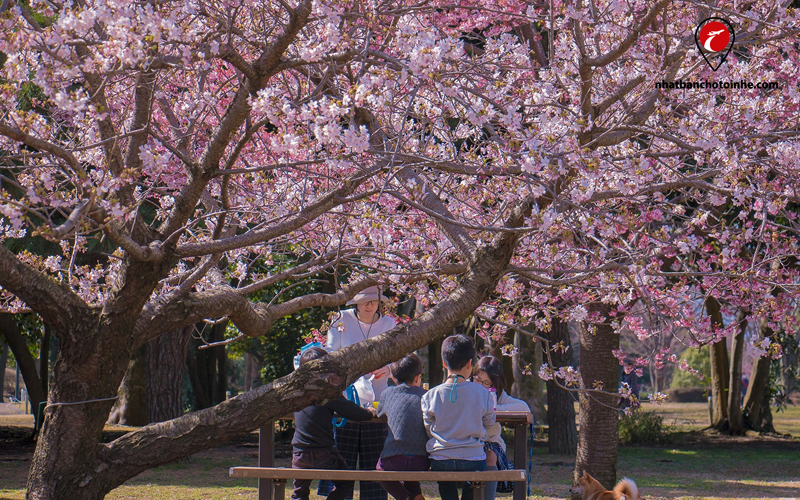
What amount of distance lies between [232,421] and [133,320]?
836 mm

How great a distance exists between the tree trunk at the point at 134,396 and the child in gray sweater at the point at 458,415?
11.9 meters

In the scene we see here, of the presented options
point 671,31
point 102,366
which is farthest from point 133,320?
point 671,31

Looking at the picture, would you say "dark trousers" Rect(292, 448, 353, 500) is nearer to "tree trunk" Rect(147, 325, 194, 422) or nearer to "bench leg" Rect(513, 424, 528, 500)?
"bench leg" Rect(513, 424, 528, 500)

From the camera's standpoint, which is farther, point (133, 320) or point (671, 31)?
point (671, 31)

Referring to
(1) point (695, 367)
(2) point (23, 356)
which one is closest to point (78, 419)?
(2) point (23, 356)

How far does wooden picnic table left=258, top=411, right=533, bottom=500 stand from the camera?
5418mm

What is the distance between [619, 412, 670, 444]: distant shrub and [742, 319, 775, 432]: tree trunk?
314cm

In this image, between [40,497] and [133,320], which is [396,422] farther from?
[40,497]

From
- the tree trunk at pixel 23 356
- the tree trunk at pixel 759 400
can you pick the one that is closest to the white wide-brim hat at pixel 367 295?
the tree trunk at pixel 23 356

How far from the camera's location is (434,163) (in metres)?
4.33

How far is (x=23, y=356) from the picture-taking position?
15.3 m

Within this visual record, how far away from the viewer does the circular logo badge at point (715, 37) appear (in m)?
5.57

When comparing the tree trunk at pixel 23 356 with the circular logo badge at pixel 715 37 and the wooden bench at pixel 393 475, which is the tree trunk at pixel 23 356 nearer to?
the wooden bench at pixel 393 475

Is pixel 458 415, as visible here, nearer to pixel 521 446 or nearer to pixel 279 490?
pixel 521 446
